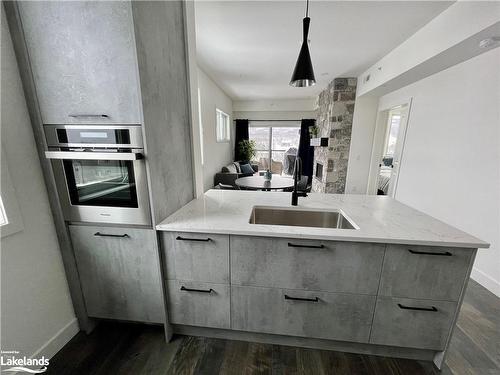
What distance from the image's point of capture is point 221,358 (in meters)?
1.37

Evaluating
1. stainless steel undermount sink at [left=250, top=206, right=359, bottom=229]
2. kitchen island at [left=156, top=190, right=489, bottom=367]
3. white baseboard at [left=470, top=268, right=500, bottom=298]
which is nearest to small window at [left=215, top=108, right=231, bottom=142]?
stainless steel undermount sink at [left=250, top=206, right=359, bottom=229]

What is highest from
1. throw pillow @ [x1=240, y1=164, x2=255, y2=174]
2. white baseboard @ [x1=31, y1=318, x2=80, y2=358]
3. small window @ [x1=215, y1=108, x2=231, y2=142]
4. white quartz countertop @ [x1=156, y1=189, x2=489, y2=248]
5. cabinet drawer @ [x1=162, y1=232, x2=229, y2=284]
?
small window @ [x1=215, y1=108, x2=231, y2=142]

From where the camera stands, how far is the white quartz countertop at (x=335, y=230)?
111 cm

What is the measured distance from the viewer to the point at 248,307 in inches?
52.9

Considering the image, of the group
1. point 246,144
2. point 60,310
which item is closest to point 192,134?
point 60,310

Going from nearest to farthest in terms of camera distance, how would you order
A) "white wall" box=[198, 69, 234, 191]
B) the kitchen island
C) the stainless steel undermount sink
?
the kitchen island
the stainless steel undermount sink
"white wall" box=[198, 69, 234, 191]

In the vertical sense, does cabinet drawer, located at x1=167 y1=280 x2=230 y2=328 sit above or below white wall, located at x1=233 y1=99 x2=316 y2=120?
below

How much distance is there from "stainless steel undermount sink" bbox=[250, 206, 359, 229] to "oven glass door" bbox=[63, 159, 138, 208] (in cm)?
87

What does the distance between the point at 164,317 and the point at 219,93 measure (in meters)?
5.17

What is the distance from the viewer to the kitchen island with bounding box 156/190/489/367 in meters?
1.14

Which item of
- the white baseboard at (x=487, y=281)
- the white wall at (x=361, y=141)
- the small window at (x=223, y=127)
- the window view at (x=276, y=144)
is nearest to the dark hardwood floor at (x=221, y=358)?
the white baseboard at (x=487, y=281)

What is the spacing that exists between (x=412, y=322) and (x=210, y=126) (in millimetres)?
4466

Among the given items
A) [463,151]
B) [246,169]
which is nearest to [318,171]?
[246,169]

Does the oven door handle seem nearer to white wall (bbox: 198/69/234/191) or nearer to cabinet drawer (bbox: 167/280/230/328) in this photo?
cabinet drawer (bbox: 167/280/230/328)
